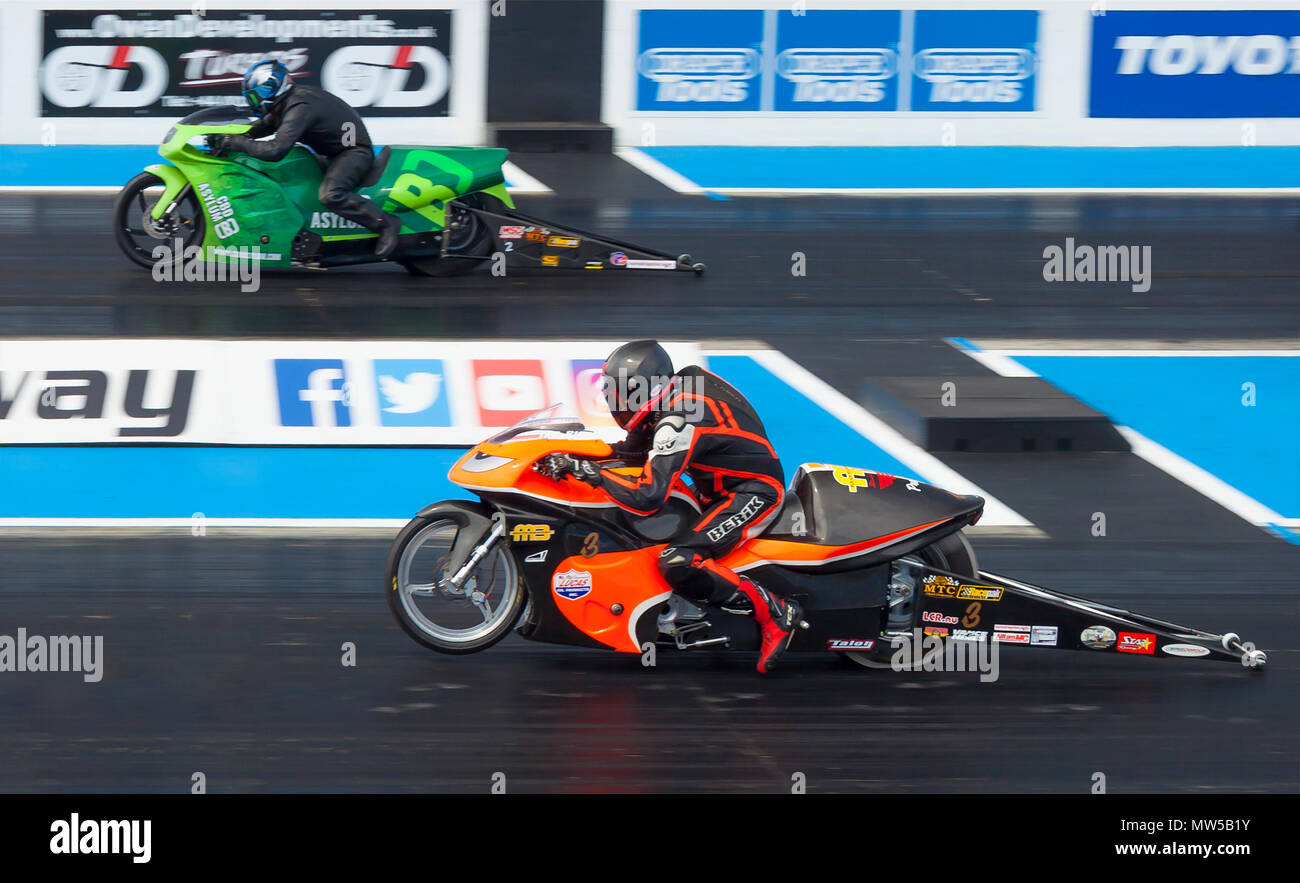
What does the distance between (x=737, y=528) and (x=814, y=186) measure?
411 inches

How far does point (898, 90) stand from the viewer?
17.8 meters

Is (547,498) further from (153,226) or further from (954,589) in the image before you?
(153,226)

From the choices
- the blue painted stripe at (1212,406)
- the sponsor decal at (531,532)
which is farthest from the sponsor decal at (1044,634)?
the blue painted stripe at (1212,406)

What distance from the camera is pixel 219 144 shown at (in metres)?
12.8

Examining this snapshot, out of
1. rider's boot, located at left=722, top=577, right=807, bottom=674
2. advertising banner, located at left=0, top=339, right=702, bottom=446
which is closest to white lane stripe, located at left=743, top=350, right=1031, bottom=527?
advertising banner, located at left=0, top=339, right=702, bottom=446

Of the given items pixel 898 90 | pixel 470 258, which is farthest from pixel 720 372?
pixel 898 90

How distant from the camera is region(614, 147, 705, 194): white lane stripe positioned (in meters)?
16.7

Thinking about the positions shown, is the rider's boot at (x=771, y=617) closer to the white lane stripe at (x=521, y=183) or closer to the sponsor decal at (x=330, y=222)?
the sponsor decal at (x=330, y=222)

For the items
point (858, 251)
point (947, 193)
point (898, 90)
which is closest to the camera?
point (858, 251)

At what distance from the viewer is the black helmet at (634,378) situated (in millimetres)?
6793

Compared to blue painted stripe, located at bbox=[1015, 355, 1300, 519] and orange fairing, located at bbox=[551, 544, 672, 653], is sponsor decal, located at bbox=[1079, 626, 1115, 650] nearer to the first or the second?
orange fairing, located at bbox=[551, 544, 672, 653]

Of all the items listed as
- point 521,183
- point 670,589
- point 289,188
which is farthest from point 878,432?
point 521,183

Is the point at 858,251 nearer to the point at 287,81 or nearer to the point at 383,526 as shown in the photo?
the point at 287,81

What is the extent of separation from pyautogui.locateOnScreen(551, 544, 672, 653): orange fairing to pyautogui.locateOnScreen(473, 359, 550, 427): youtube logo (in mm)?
3604
